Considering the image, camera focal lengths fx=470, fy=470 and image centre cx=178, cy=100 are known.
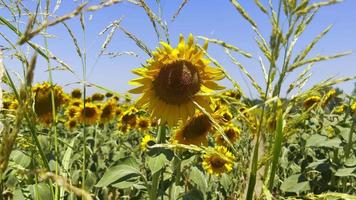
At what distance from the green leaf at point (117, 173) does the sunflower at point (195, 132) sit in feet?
2.22

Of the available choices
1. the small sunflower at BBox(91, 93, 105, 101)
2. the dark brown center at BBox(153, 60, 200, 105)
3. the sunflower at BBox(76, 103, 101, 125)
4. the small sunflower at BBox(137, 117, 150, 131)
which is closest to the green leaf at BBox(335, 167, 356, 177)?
the dark brown center at BBox(153, 60, 200, 105)

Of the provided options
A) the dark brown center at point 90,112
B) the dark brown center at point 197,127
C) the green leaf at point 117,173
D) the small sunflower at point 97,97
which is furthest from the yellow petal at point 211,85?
the small sunflower at point 97,97

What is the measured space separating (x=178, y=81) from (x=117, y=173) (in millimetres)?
510

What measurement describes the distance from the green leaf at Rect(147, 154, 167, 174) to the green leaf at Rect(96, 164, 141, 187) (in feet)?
0.62

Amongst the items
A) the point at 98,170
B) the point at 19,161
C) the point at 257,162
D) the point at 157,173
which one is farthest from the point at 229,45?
the point at 98,170

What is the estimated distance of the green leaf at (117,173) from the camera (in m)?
1.96

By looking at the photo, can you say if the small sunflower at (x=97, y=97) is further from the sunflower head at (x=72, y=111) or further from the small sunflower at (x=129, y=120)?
the small sunflower at (x=129, y=120)

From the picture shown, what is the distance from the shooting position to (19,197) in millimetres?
2045

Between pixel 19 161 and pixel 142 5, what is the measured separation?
164 cm

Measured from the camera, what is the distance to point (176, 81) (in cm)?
219

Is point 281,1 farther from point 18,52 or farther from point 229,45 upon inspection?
point 18,52

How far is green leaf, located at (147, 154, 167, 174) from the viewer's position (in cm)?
183

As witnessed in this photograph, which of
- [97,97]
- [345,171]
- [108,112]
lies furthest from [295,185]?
[97,97]

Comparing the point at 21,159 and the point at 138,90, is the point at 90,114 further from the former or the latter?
the point at 138,90
